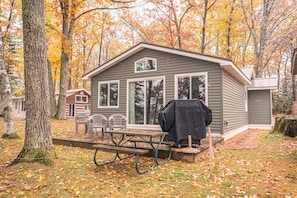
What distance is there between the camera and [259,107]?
13.1m

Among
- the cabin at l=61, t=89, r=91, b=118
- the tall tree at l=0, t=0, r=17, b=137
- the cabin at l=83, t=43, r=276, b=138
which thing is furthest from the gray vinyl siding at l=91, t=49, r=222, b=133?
the cabin at l=61, t=89, r=91, b=118

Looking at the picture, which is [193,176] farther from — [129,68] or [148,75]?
[129,68]

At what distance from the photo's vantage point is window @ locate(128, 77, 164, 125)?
8.71m

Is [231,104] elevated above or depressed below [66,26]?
below

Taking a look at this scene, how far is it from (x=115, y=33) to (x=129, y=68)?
53.7ft

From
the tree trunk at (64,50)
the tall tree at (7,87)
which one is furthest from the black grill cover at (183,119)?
the tree trunk at (64,50)

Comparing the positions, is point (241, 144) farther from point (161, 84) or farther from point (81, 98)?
point (81, 98)

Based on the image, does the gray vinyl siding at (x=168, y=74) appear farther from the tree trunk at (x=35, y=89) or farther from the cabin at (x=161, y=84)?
the tree trunk at (x=35, y=89)

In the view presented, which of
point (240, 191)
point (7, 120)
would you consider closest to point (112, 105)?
point (7, 120)

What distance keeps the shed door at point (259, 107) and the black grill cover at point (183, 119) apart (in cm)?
934

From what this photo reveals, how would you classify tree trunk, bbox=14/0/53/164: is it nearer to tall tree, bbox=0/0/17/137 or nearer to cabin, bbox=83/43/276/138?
tall tree, bbox=0/0/17/137

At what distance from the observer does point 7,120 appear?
7.21 m

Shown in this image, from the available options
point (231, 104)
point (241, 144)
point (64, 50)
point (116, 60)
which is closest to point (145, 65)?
point (116, 60)

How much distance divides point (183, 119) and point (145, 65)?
4510mm
